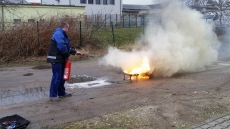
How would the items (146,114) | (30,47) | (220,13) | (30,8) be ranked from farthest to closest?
1. (30,8)
2. (220,13)
3. (30,47)
4. (146,114)

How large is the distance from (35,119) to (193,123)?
3.30 metres

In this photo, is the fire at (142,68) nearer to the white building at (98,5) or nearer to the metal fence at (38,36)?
the metal fence at (38,36)

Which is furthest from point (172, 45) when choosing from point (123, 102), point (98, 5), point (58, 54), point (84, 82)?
point (98, 5)

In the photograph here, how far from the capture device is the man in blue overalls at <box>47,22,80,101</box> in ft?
22.9

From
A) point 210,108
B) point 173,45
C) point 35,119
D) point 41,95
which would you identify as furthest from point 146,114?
point 173,45

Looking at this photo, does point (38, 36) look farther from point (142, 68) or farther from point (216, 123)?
point (216, 123)

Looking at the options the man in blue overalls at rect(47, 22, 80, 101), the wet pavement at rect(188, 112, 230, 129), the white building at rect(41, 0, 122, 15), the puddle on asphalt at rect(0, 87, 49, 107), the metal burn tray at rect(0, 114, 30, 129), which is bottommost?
the puddle on asphalt at rect(0, 87, 49, 107)

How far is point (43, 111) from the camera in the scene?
6391mm

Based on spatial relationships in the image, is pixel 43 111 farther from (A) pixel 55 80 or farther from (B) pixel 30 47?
(B) pixel 30 47

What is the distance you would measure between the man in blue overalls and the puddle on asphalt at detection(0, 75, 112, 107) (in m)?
0.76

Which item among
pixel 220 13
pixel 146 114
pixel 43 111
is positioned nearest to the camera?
pixel 146 114

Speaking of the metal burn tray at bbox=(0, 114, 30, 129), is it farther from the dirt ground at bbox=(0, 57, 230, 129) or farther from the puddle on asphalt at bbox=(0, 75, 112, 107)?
the puddle on asphalt at bbox=(0, 75, 112, 107)

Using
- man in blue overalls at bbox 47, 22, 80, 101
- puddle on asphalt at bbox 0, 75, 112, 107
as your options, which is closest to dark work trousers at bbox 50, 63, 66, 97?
man in blue overalls at bbox 47, 22, 80, 101

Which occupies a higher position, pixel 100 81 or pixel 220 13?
pixel 220 13
